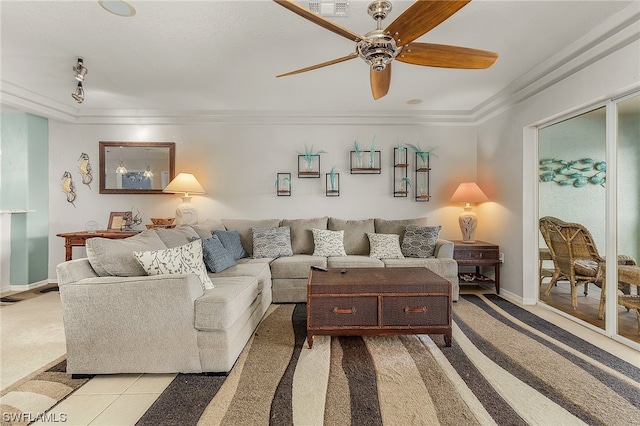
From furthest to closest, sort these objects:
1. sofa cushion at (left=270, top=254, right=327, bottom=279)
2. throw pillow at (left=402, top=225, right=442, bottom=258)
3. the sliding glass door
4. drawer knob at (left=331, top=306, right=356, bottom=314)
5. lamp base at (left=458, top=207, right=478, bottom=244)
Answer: lamp base at (left=458, top=207, right=478, bottom=244)
throw pillow at (left=402, top=225, right=442, bottom=258)
sofa cushion at (left=270, top=254, right=327, bottom=279)
the sliding glass door
drawer knob at (left=331, top=306, right=356, bottom=314)

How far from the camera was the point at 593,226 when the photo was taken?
276cm

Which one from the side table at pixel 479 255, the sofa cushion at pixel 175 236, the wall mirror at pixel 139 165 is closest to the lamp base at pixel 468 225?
the side table at pixel 479 255

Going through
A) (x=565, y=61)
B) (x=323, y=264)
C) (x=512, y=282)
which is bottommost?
(x=512, y=282)

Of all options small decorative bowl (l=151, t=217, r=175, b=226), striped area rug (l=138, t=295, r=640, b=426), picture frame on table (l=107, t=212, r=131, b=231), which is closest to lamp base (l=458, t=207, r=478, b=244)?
striped area rug (l=138, t=295, r=640, b=426)

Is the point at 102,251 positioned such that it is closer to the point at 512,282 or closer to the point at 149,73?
the point at 149,73

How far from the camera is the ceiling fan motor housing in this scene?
66.8 inches

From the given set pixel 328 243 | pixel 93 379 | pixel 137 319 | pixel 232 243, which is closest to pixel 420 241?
pixel 328 243

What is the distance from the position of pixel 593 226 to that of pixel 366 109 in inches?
115

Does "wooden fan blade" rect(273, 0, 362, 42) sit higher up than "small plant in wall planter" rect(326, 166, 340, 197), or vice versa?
"wooden fan blade" rect(273, 0, 362, 42)

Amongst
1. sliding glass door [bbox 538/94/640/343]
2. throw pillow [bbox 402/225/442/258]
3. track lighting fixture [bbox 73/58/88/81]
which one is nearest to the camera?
sliding glass door [bbox 538/94/640/343]

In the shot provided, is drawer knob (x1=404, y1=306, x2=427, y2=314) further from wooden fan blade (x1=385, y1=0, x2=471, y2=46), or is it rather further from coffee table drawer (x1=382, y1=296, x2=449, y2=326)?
wooden fan blade (x1=385, y1=0, x2=471, y2=46)

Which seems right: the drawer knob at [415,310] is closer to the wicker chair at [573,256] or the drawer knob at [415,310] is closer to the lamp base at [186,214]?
the wicker chair at [573,256]

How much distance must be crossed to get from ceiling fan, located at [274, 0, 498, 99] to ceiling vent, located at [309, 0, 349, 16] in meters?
0.29

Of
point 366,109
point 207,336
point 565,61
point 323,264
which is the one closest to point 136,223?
point 323,264
